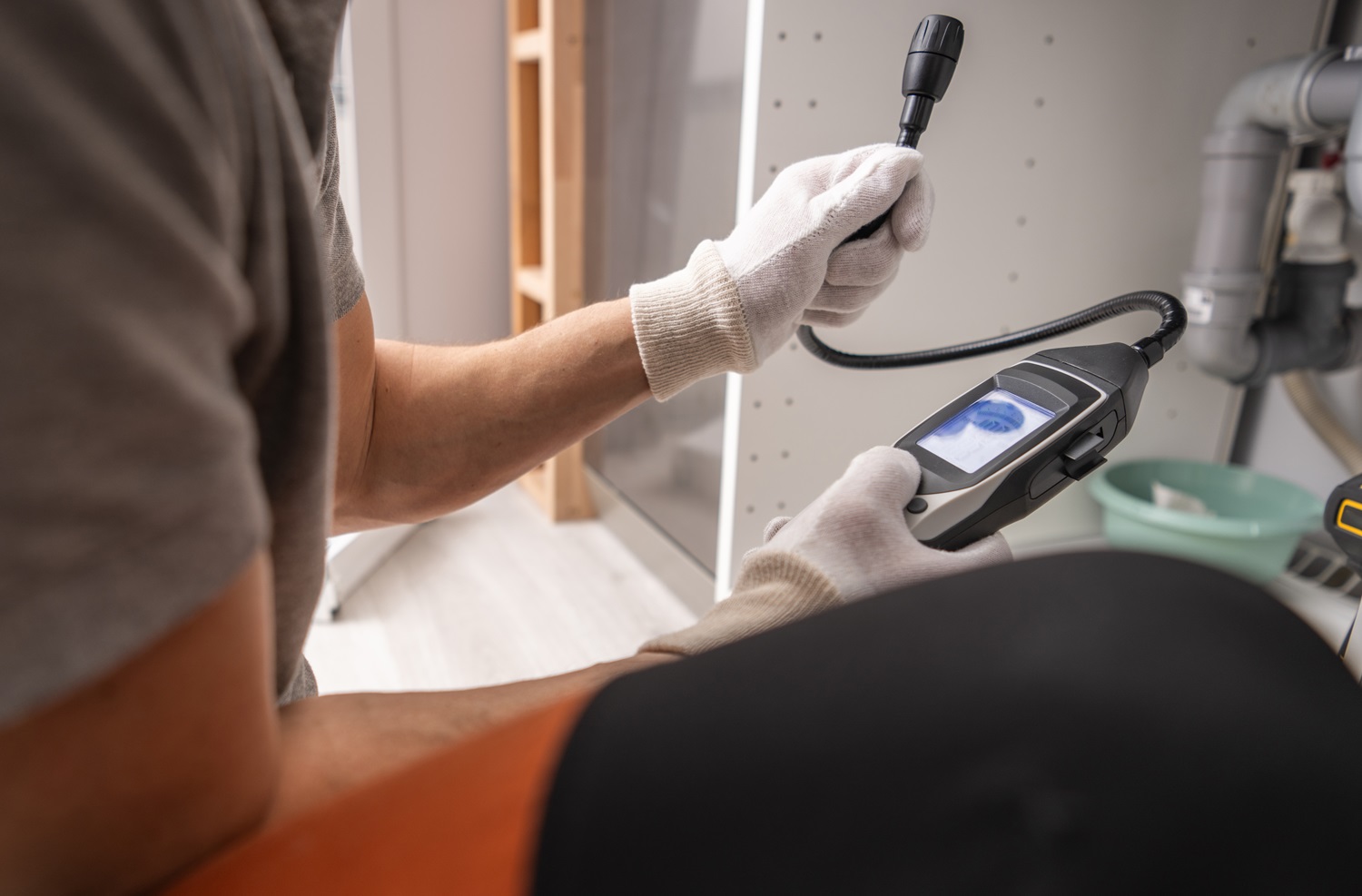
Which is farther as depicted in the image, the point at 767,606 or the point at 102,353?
the point at 767,606

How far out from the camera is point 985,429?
0.56 m

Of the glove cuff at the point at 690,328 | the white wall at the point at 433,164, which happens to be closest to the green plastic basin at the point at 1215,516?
the glove cuff at the point at 690,328

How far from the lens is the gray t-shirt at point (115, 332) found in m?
0.20

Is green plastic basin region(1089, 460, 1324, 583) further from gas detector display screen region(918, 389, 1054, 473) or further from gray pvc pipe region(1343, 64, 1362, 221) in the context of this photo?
gas detector display screen region(918, 389, 1054, 473)

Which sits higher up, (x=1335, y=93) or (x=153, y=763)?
(x=1335, y=93)

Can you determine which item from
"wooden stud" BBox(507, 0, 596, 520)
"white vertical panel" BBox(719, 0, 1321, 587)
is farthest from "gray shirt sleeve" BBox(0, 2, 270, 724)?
"wooden stud" BBox(507, 0, 596, 520)

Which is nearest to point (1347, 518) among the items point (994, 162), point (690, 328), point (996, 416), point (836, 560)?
point (996, 416)

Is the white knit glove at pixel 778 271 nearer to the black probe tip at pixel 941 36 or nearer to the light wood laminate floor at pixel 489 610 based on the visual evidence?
the black probe tip at pixel 941 36

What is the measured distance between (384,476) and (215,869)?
44 centimetres

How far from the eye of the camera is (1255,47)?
3.38 feet

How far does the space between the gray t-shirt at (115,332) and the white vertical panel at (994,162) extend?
723mm

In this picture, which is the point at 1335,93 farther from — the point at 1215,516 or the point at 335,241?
the point at 335,241

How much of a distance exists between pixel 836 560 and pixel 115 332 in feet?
1.10

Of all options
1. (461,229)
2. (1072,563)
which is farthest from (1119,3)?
(461,229)
